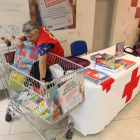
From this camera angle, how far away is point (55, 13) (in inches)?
93.9

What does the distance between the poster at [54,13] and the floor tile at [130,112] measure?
1871mm

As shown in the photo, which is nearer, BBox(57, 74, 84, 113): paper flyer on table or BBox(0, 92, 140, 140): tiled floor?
BBox(57, 74, 84, 113): paper flyer on table

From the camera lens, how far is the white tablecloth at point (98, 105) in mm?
1171

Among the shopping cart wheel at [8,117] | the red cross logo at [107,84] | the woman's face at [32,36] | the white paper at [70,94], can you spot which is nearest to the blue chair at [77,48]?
the woman's face at [32,36]

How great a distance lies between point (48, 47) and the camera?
4.40ft

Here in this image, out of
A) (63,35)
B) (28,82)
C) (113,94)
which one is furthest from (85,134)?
(63,35)

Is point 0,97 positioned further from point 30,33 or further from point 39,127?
point 30,33

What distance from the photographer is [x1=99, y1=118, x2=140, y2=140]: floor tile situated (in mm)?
1438

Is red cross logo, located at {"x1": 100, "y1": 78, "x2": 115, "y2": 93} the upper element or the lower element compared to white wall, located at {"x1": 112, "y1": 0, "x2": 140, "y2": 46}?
lower

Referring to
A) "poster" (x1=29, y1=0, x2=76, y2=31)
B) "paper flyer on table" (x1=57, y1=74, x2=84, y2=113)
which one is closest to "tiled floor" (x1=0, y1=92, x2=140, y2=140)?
"paper flyer on table" (x1=57, y1=74, x2=84, y2=113)

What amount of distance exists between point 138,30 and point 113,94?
4.28 meters

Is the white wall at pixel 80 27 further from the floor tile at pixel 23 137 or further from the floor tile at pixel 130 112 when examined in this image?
the floor tile at pixel 23 137

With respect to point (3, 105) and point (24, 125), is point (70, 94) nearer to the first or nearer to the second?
point (24, 125)

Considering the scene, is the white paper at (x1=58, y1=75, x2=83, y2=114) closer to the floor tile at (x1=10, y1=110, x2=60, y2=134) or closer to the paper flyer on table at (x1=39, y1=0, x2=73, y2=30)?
the floor tile at (x1=10, y1=110, x2=60, y2=134)
